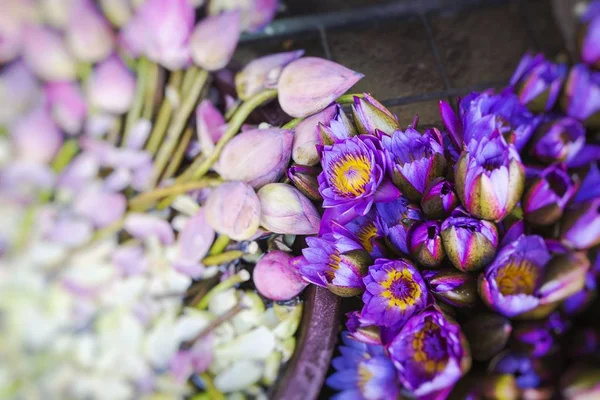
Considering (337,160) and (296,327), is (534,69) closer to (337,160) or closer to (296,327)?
(337,160)

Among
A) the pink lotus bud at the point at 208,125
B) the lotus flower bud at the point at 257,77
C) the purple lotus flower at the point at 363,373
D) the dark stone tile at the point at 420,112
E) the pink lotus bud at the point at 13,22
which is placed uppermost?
the pink lotus bud at the point at 13,22

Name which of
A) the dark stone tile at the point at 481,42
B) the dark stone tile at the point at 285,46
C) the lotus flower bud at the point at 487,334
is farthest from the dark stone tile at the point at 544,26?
the lotus flower bud at the point at 487,334

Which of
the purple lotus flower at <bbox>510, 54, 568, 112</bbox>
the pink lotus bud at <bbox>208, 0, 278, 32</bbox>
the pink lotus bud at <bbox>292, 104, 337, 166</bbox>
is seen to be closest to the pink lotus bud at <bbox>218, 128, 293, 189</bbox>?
the pink lotus bud at <bbox>292, 104, 337, 166</bbox>

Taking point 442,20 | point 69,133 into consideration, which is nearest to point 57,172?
point 69,133

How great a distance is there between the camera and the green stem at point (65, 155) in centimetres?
46

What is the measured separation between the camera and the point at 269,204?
56cm

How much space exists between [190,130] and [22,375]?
0.86 ft

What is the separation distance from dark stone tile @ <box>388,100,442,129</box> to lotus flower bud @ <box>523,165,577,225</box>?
0.34 meters

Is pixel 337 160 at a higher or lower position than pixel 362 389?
higher

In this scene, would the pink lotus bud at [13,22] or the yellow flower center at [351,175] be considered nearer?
the pink lotus bud at [13,22]

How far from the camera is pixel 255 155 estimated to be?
0.55m

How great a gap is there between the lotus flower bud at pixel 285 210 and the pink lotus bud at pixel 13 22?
26cm

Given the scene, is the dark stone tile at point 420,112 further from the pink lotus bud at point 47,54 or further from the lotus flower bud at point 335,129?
the pink lotus bud at point 47,54

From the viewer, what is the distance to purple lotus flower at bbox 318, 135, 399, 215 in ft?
1.78
